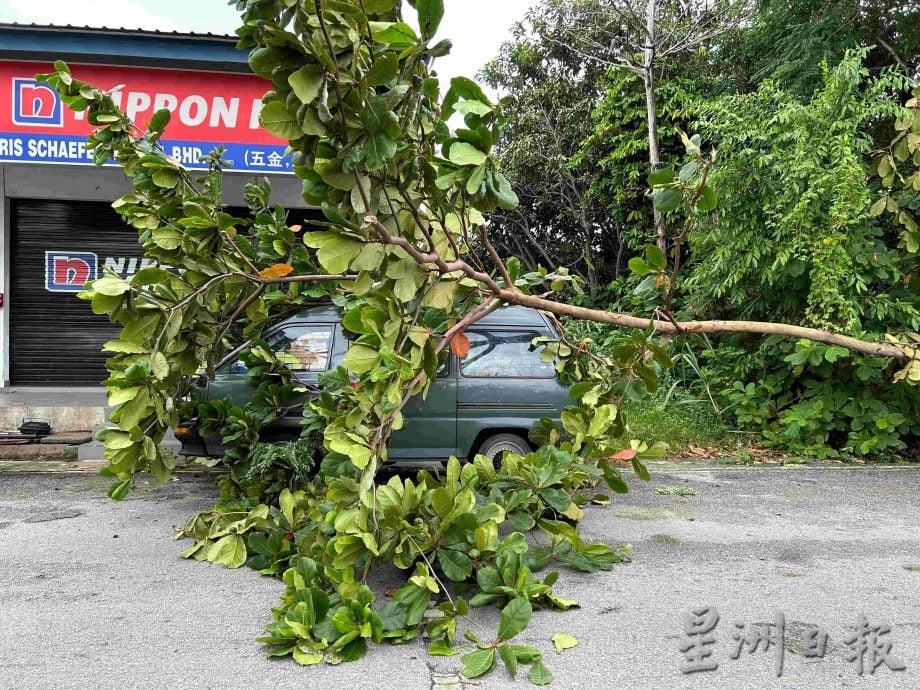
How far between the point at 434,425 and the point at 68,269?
6967 mm

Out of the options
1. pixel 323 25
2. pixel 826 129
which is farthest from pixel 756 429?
pixel 323 25

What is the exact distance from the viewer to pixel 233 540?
461 centimetres

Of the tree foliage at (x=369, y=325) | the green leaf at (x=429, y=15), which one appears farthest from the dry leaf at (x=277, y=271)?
the green leaf at (x=429, y=15)

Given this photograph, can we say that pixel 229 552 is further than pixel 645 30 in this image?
No

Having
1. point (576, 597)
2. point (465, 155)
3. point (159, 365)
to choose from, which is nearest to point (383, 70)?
point (465, 155)

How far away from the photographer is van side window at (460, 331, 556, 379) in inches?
258

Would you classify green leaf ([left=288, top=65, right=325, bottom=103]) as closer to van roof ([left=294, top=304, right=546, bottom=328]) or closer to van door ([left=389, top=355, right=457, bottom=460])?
van door ([left=389, top=355, right=457, bottom=460])

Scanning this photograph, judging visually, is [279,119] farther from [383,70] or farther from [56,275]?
[56,275]

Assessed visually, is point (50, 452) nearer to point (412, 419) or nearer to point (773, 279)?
point (412, 419)

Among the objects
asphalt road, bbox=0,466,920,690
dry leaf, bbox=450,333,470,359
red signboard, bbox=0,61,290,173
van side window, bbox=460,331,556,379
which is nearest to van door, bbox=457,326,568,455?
van side window, bbox=460,331,556,379

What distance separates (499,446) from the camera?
6.59m

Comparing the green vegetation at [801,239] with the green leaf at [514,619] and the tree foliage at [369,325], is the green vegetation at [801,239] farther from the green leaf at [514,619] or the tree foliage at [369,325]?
the green leaf at [514,619]

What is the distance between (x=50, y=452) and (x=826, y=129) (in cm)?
905

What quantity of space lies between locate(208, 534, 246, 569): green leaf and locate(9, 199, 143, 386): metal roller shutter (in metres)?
7.04
